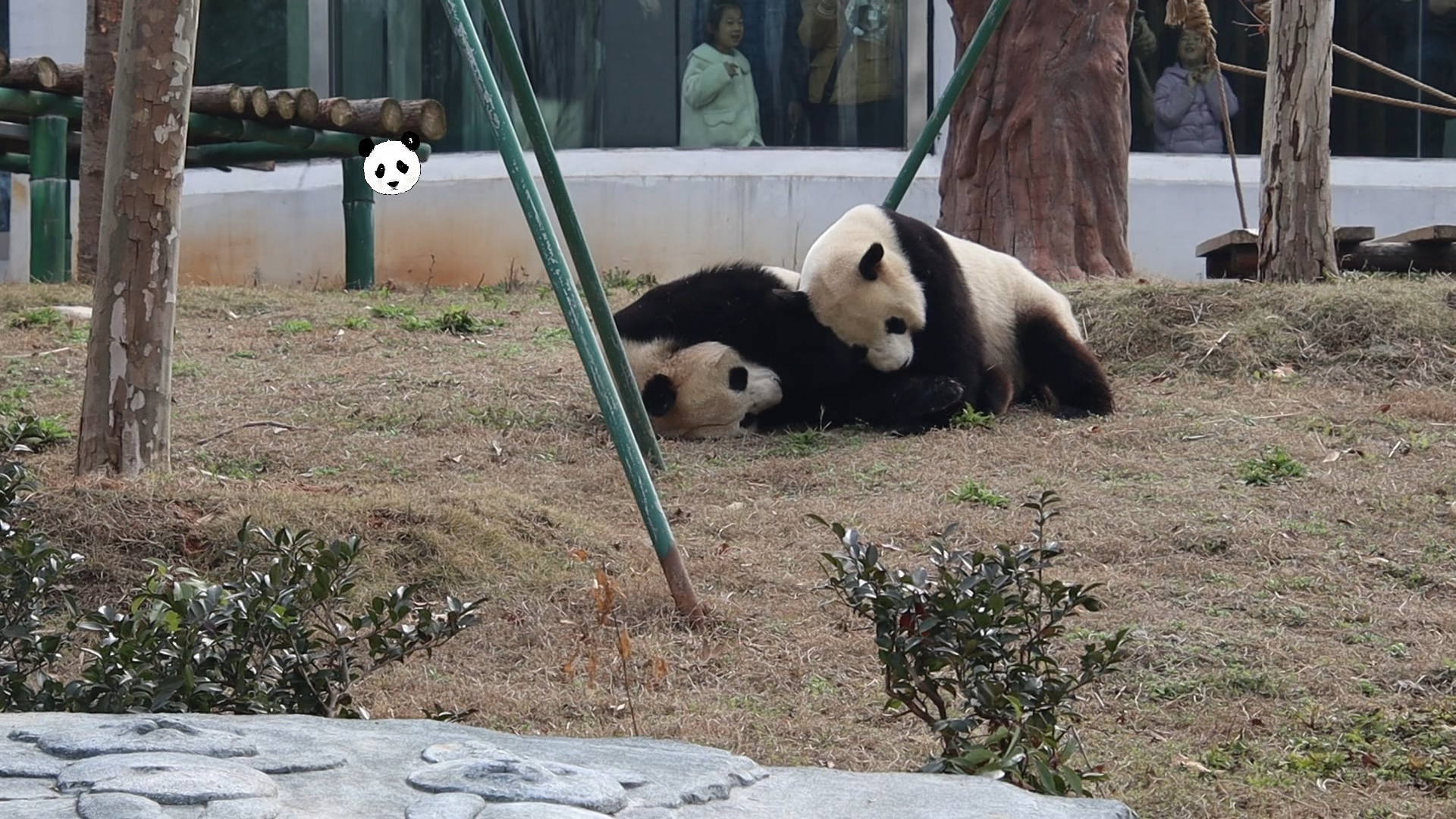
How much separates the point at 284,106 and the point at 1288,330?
6234 millimetres

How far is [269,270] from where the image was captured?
14211 mm

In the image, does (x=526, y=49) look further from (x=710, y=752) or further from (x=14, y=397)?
(x=710, y=752)

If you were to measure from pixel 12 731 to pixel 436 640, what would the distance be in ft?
3.32

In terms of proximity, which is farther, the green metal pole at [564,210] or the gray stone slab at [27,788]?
the green metal pole at [564,210]

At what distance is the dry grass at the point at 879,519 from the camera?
3395 mm

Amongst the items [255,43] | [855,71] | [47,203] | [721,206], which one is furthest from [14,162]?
[855,71]

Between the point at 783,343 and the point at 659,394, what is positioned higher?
the point at 783,343

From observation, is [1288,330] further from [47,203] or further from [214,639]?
[47,203]

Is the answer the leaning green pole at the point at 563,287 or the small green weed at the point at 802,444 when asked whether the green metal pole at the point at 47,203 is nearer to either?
the small green weed at the point at 802,444

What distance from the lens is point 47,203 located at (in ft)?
32.8

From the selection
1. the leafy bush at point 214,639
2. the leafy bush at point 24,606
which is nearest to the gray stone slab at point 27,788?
the leafy bush at point 214,639

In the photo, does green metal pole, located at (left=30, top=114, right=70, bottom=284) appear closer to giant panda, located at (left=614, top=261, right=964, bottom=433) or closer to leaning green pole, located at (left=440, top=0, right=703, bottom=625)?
giant panda, located at (left=614, top=261, right=964, bottom=433)

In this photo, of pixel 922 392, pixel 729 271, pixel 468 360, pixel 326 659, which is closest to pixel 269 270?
pixel 468 360

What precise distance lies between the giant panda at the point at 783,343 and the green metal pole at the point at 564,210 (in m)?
1.31
